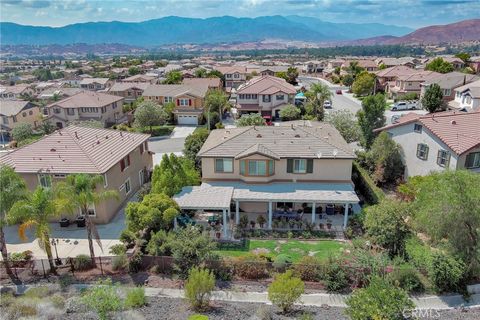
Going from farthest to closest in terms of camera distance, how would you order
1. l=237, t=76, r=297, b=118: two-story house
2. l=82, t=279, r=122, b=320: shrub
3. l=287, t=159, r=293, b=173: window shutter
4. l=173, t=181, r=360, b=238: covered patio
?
l=237, t=76, r=297, b=118: two-story house, l=287, t=159, r=293, b=173: window shutter, l=173, t=181, r=360, b=238: covered patio, l=82, t=279, r=122, b=320: shrub

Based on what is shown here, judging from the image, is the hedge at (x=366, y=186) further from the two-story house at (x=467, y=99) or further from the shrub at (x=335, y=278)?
the two-story house at (x=467, y=99)

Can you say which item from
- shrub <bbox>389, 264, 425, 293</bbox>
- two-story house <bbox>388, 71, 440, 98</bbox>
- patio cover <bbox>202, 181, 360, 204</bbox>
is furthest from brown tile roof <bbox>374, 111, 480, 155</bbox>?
two-story house <bbox>388, 71, 440, 98</bbox>

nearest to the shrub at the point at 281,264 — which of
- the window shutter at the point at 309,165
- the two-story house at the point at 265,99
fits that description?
the window shutter at the point at 309,165

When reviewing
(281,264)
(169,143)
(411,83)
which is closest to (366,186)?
(281,264)

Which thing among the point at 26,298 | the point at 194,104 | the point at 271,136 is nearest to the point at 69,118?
the point at 194,104

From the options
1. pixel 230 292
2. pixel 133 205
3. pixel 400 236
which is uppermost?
pixel 133 205

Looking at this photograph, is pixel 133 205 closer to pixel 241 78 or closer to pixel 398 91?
pixel 398 91

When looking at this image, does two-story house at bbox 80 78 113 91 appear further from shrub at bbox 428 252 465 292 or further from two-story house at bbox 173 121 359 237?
shrub at bbox 428 252 465 292
